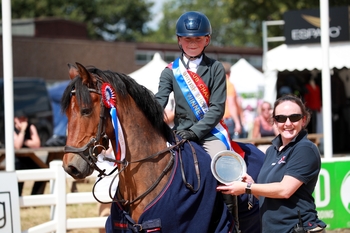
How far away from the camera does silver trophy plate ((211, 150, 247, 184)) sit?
421 cm

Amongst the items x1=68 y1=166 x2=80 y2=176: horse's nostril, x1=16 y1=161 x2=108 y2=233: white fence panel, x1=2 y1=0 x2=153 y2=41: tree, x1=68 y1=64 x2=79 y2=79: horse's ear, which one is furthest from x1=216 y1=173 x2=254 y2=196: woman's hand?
x1=2 y1=0 x2=153 y2=41: tree

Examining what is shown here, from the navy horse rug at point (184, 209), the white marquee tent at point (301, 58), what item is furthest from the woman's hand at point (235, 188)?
the white marquee tent at point (301, 58)

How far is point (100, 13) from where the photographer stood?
59812 millimetres

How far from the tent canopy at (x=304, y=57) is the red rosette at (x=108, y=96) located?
33.7 feet

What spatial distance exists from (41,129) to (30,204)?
1449 centimetres

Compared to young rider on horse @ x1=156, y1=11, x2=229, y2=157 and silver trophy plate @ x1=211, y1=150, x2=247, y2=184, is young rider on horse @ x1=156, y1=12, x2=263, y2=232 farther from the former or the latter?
silver trophy plate @ x1=211, y1=150, x2=247, y2=184

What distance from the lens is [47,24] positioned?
4062cm

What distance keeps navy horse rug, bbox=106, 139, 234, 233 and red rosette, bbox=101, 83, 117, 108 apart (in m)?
0.63

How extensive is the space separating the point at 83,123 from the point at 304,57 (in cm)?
1087

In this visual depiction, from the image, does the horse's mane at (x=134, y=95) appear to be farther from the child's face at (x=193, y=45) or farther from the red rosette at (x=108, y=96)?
the child's face at (x=193, y=45)

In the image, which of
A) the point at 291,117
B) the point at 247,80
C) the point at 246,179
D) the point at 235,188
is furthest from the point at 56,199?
the point at 247,80

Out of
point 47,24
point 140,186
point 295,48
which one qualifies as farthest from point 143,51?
point 140,186

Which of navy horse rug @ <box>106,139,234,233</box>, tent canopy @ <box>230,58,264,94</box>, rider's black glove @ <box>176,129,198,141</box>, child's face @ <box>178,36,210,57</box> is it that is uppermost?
tent canopy @ <box>230,58,264,94</box>

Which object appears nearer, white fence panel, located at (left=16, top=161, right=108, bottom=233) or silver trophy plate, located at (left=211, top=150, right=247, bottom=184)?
silver trophy plate, located at (left=211, top=150, right=247, bottom=184)
